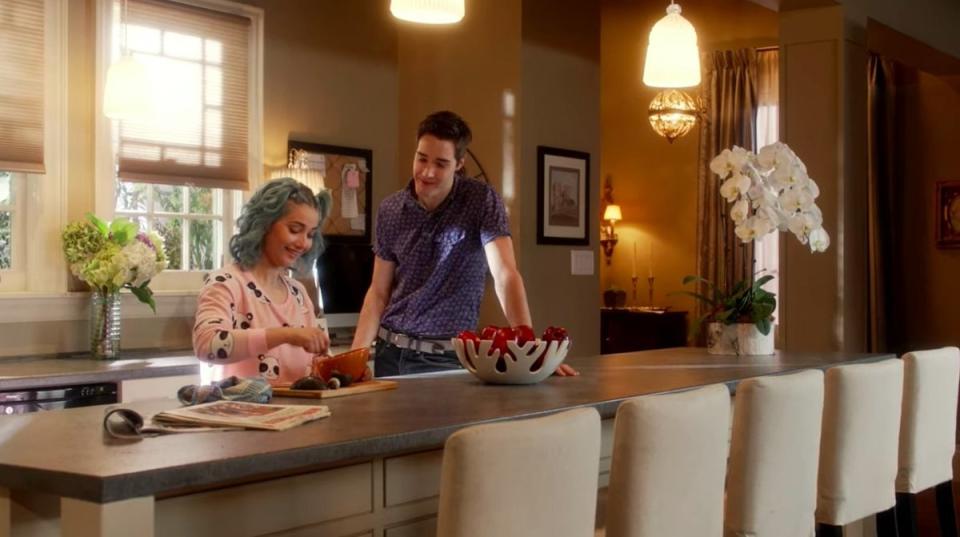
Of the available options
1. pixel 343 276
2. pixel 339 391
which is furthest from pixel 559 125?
pixel 339 391

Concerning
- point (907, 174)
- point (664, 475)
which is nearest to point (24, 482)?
point (664, 475)

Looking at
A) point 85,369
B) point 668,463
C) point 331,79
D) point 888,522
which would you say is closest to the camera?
point 668,463

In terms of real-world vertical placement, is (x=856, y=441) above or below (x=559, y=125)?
below

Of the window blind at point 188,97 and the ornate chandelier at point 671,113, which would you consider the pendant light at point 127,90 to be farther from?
the ornate chandelier at point 671,113

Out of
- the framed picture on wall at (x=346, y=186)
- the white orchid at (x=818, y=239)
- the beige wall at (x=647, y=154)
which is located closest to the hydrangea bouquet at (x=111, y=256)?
the framed picture on wall at (x=346, y=186)

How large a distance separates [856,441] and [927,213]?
19.9 ft

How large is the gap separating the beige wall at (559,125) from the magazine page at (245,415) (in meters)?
3.50

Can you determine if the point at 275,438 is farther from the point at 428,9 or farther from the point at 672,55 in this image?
the point at 672,55

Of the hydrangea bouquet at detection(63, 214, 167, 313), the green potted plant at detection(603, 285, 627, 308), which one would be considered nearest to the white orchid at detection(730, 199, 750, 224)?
the hydrangea bouquet at detection(63, 214, 167, 313)

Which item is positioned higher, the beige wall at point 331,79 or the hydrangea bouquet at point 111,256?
the beige wall at point 331,79

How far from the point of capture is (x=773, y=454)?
2.46m

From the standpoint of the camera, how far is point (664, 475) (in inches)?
81.0

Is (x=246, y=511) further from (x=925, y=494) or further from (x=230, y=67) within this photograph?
(x=925, y=494)

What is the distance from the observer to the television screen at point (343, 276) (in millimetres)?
5039
